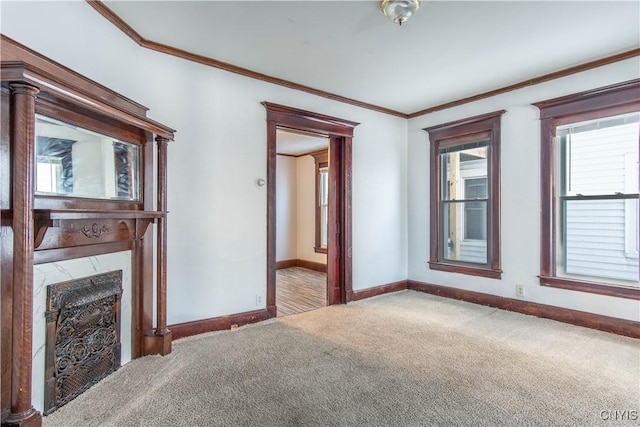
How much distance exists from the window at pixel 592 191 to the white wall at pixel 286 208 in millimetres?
4684

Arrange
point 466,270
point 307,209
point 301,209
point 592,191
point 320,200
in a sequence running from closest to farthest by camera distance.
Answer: point 592,191, point 466,270, point 320,200, point 307,209, point 301,209

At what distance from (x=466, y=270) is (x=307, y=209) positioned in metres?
3.62

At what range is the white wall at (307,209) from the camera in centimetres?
689

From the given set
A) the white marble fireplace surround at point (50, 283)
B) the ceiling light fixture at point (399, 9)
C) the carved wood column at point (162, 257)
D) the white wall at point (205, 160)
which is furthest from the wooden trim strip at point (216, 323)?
the ceiling light fixture at point (399, 9)

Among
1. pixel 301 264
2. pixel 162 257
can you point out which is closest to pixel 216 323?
pixel 162 257

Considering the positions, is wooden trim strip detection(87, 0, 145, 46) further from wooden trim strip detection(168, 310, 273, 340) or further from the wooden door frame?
wooden trim strip detection(168, 310, 273, 340)

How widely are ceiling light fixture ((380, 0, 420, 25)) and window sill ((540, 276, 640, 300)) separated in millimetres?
2978

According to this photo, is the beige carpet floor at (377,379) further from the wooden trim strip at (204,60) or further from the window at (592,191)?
the wooden trim strip at (204,60)

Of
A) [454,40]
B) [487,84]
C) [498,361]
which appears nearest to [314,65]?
[454,40]

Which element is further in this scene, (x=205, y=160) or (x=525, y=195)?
(x=525, y=195)

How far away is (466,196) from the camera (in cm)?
439

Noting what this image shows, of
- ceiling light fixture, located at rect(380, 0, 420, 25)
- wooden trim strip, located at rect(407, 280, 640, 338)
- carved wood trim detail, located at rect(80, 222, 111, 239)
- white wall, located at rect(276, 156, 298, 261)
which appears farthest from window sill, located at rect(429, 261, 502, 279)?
carved wood trim detail, located at rect(80, 222, 111, 239)

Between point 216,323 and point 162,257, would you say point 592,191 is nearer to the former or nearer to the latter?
point 216,323

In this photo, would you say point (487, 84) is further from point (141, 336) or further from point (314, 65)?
point (141, 336)
